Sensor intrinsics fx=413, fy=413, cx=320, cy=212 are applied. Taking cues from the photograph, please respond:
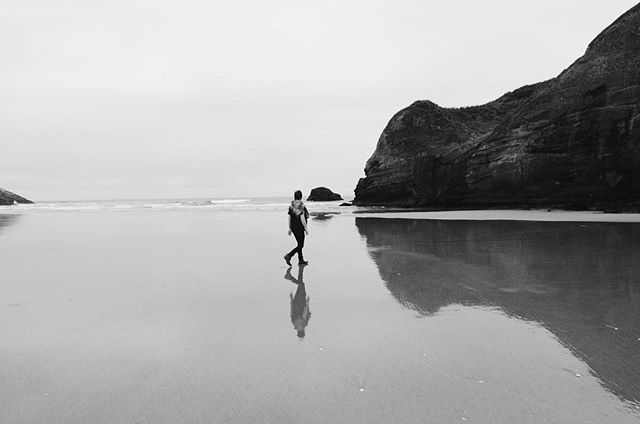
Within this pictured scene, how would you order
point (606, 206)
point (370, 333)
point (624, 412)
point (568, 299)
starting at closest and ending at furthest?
1. point (624, 412)
2. point (370, 333)
3. point (568, 299)
4. point (606, 206)

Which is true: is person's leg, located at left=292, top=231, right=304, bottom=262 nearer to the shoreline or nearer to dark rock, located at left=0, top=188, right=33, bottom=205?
the shoreline

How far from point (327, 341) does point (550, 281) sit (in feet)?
16.3

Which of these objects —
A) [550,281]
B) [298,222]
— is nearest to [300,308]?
[298,222]

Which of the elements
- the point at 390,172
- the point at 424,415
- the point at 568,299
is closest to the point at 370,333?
the point at 424,415

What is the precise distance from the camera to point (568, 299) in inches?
249

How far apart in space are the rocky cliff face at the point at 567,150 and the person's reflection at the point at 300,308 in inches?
949

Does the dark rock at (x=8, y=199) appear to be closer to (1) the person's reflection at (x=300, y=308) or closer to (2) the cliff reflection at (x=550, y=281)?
(2) the cliff reflection at (x=550, y=281)

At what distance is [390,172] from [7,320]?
45140 millimetres

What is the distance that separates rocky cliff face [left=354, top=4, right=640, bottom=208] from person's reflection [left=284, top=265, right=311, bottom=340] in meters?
24.1

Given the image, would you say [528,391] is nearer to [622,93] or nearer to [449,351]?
[449,351]

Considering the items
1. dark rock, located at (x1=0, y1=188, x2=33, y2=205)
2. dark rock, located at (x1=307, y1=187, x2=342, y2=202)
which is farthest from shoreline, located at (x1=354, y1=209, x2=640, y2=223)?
dark rock, located at (x1=0, y1=188, x2=33, y2=205)

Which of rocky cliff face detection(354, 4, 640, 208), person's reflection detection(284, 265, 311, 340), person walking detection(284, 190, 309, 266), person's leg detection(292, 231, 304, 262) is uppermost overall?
rocky cliff face detection(354, 4, 640, 208)

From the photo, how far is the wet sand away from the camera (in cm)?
332

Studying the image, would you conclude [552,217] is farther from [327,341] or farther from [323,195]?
[323,195]
